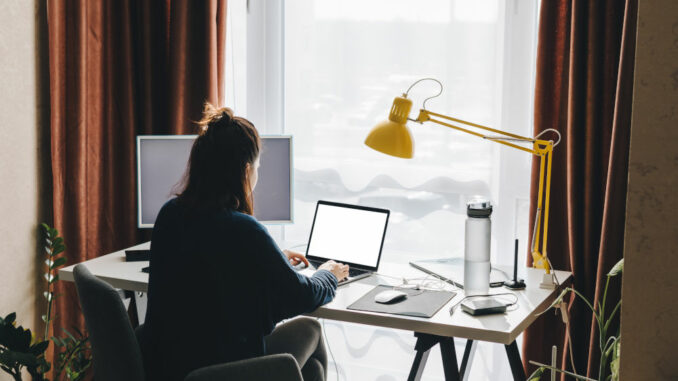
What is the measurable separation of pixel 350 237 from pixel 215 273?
75 cm

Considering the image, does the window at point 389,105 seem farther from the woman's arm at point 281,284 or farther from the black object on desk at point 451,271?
the woman's arm at point 281,284

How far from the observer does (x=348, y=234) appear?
2.29 metres

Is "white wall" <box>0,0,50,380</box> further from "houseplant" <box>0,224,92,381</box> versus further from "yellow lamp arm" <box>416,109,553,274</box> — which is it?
"yellow lamp arm" <box>416,109,553,274</box>

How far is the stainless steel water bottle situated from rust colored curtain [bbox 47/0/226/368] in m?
1.30

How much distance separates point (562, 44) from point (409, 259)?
40.0 inches

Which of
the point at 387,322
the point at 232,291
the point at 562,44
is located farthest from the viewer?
the point at 562,44

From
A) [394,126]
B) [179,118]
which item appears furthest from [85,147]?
[394,126]

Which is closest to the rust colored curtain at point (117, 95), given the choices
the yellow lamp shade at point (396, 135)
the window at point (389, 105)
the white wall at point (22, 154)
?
the white wall at point (22, 154)

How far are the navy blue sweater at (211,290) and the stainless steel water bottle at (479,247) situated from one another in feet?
1.97

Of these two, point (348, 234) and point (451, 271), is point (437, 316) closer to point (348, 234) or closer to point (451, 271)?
point (451, 271)

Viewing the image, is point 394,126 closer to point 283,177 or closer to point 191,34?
point 283,177

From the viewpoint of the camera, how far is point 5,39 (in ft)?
7.79

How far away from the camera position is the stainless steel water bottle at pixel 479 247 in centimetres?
200

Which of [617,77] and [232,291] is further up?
[617,77]
